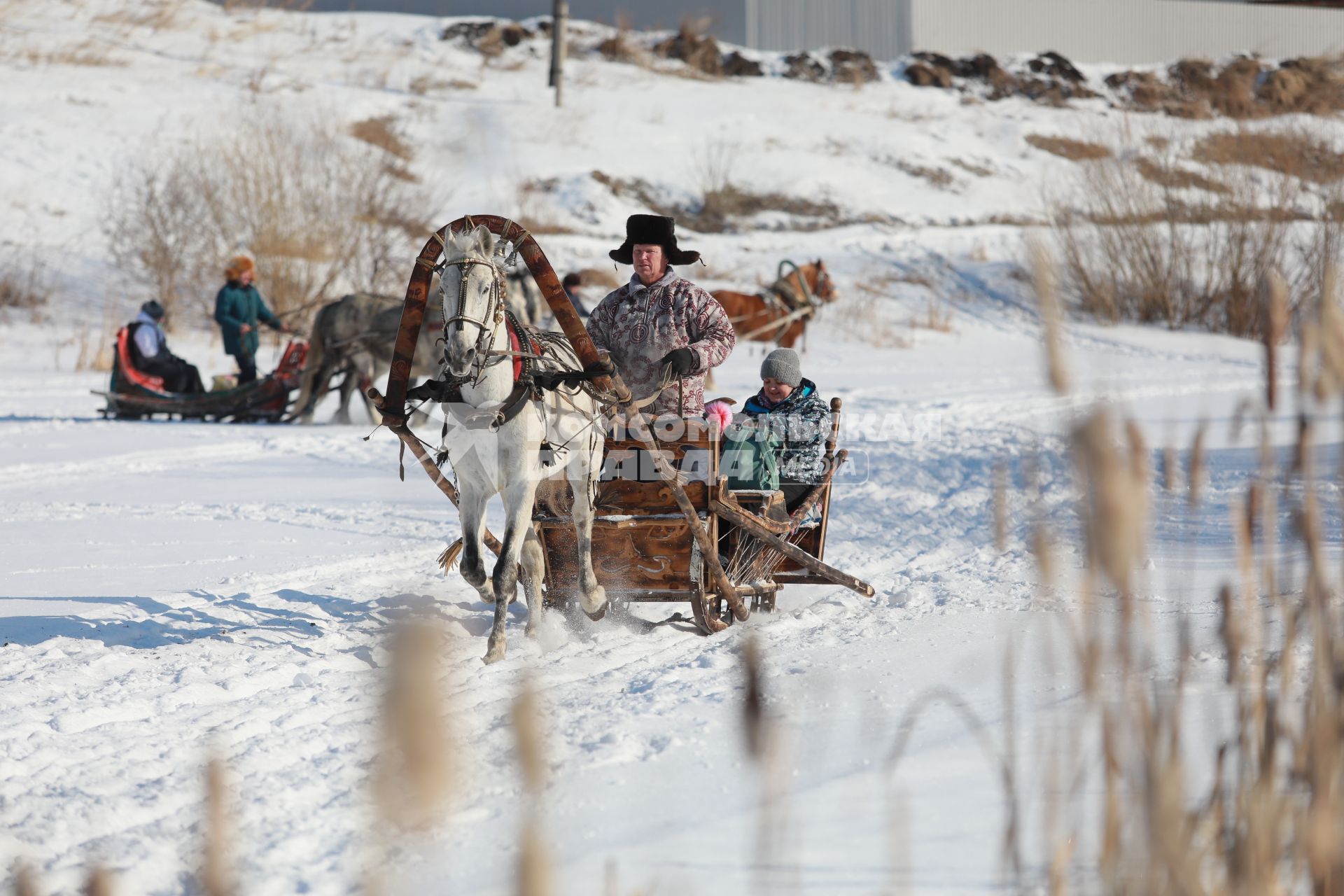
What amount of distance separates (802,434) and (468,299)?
2152 millimetres

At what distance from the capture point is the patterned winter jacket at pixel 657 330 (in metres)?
6.34

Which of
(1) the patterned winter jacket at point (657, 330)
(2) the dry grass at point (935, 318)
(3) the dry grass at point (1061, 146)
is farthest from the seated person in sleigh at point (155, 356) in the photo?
(3) the dry grass at point (1061, 146)

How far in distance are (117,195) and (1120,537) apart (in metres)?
24.5

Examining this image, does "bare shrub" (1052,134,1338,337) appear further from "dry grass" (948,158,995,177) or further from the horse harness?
the horse harness

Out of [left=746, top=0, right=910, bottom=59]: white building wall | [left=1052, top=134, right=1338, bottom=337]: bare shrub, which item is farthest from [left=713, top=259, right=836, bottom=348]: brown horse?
[left=746, top=0, right=910, bottom=59]: white building wall

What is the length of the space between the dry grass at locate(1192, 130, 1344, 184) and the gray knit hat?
1605cm

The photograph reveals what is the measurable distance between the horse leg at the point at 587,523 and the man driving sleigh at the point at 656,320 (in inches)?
15.8

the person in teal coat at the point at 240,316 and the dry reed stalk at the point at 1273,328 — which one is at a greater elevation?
the person in teal coat at the point at 240,316

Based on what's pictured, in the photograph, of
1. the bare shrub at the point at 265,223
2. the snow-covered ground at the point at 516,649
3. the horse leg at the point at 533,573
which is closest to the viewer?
the snow-covered ground at the point at 516,649

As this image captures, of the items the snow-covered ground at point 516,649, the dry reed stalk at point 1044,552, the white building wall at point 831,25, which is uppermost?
the white building wall at point 831,25

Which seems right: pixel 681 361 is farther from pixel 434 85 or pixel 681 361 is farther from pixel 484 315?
pixel 434 85

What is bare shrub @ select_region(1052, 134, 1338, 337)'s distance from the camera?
20.7 m

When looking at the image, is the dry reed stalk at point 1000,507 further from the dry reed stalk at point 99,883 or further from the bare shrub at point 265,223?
the bare shrub at point 265,223

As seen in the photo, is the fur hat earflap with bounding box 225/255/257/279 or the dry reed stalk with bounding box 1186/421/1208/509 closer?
the dry reed stalk with bounding box 1186/421/1208/509
